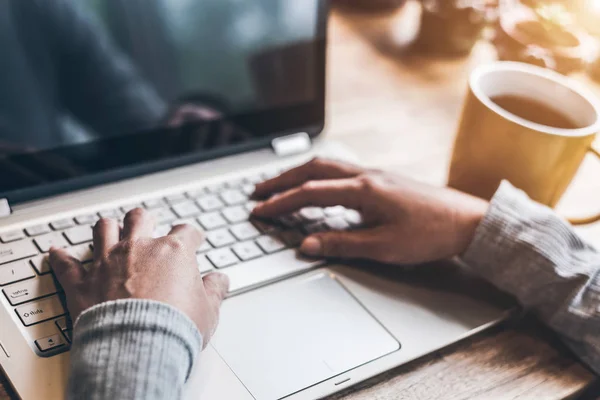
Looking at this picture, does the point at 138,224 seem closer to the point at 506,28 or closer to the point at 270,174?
the point at 270,174

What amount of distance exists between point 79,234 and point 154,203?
0.08 metres

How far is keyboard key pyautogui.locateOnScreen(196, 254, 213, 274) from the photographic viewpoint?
0.53 metres

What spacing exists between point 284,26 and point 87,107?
0.22 m

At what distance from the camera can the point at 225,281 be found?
0.51 m

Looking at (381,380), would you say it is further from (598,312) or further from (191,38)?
(191,38)

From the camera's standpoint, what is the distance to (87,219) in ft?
1.86

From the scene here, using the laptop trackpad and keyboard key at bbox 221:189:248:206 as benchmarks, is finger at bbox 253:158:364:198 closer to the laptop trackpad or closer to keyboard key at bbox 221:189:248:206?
keyboard key at bbox 221:189:248:206

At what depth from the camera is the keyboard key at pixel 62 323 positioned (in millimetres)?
461

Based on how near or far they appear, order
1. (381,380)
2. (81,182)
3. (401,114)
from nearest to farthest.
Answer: (381,380) < (81,182) < (401,114)

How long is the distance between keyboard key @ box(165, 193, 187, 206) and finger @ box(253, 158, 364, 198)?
0.24ft

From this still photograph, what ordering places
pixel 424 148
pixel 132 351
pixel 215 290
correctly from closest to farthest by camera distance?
1. pixel 132 351
2. pixel 215 290
3. pixel 424 148

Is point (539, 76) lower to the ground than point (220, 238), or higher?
higher

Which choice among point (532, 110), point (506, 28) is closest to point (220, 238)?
point (532, 110)

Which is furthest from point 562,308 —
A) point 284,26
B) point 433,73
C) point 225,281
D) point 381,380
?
point 433,73
